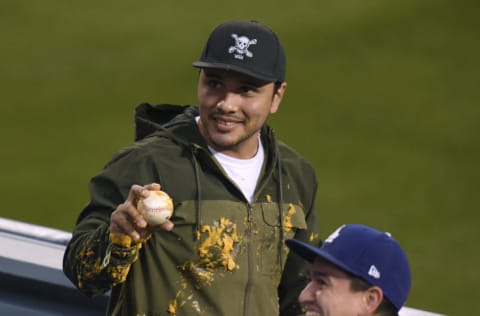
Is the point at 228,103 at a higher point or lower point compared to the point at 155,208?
higher

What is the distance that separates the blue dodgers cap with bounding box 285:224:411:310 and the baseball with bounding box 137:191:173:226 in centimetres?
47

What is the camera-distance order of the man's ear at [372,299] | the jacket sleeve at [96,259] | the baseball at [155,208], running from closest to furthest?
the baseball at [155,208]
the man's ear at [372,299]
the jacket sleeve at [96,259]

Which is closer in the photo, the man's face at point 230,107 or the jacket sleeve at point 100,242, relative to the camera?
the jacket sleeve at point 100,242

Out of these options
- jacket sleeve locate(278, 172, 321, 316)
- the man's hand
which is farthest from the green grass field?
the man's hand

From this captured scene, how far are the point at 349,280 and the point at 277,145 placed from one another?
2.69 feet

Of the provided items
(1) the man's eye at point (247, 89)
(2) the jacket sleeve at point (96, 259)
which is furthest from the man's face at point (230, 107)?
(2) the jacket sleeve at point (96, 259)

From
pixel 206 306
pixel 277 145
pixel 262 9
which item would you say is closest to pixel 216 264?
pixel 206 306

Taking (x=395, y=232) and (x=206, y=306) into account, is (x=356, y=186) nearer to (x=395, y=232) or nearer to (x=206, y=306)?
(x=395, y=232)

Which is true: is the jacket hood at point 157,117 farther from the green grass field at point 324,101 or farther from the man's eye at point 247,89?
the green grass field at point 324,101

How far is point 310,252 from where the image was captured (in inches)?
181

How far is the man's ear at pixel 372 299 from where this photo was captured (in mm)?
4402

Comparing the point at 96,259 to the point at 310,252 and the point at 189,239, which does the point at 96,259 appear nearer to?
the point at 189,239

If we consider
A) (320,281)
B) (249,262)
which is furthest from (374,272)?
(249,262)

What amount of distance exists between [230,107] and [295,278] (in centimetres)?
64
